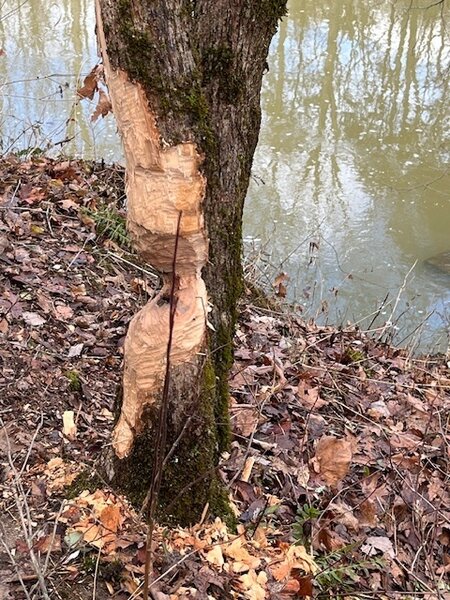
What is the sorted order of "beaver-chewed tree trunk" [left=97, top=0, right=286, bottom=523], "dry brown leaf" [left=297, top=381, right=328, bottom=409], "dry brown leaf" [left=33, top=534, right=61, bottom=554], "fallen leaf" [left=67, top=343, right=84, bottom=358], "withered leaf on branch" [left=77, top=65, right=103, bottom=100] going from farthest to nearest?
"withered leaf on branch" [left=77, top=65, right=103, bottom=100]
"dry brown leaf" [left=297, top=381, right=328, bottom=409]
"fallen leaf" [left=67, top=343, right=84, bottom=358]
"dry brown leaf" [left=33, top=534, right=61, bottom=554]
"beaver-chewed tree trunk" [left=97, top=0, right=286, bottom=523]

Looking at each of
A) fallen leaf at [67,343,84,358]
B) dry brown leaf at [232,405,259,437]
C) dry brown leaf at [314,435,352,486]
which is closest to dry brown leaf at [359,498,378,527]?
Answer: dry brown leaf at [314,435,352,486]

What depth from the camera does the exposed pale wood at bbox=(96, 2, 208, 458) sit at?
1665 millimetres

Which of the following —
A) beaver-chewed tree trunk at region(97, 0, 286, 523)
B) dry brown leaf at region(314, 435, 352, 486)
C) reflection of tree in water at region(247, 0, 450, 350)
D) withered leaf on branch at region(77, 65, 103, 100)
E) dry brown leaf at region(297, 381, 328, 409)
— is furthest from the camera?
reflection of tree in water at region(247, 0, 450, 350)

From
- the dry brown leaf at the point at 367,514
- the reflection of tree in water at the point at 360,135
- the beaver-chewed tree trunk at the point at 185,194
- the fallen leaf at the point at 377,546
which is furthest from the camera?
the reflection of tree in water at the point at 360,135

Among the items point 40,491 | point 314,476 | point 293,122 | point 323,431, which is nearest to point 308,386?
point 323,431

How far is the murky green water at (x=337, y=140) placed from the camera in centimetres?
621

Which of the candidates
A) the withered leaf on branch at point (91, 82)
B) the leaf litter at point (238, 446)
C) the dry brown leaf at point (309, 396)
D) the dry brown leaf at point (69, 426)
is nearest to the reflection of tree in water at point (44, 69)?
the withered leaf on branch at point (91, 82)

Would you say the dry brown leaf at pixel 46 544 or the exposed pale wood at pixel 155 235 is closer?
the exposed pale wood at pixel 155 235

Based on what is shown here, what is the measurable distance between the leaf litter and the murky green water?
154 centimetres

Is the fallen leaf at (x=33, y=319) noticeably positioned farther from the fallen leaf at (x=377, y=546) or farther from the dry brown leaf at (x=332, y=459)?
the fallen leaf at (x=377, y=546)

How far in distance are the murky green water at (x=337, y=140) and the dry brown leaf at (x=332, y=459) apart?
2515 mm

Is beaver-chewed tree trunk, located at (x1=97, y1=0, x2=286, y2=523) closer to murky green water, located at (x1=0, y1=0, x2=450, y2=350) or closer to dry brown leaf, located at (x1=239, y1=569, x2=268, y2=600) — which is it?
dry brown leaf, located at (x1=239, y1=569, x2=268, y2=600)

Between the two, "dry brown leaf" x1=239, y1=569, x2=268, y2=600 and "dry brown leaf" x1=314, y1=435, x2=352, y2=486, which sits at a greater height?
"dry brown leaf" x1=239, y1=569, x2=268, y2=600

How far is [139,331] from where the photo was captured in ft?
6.31
